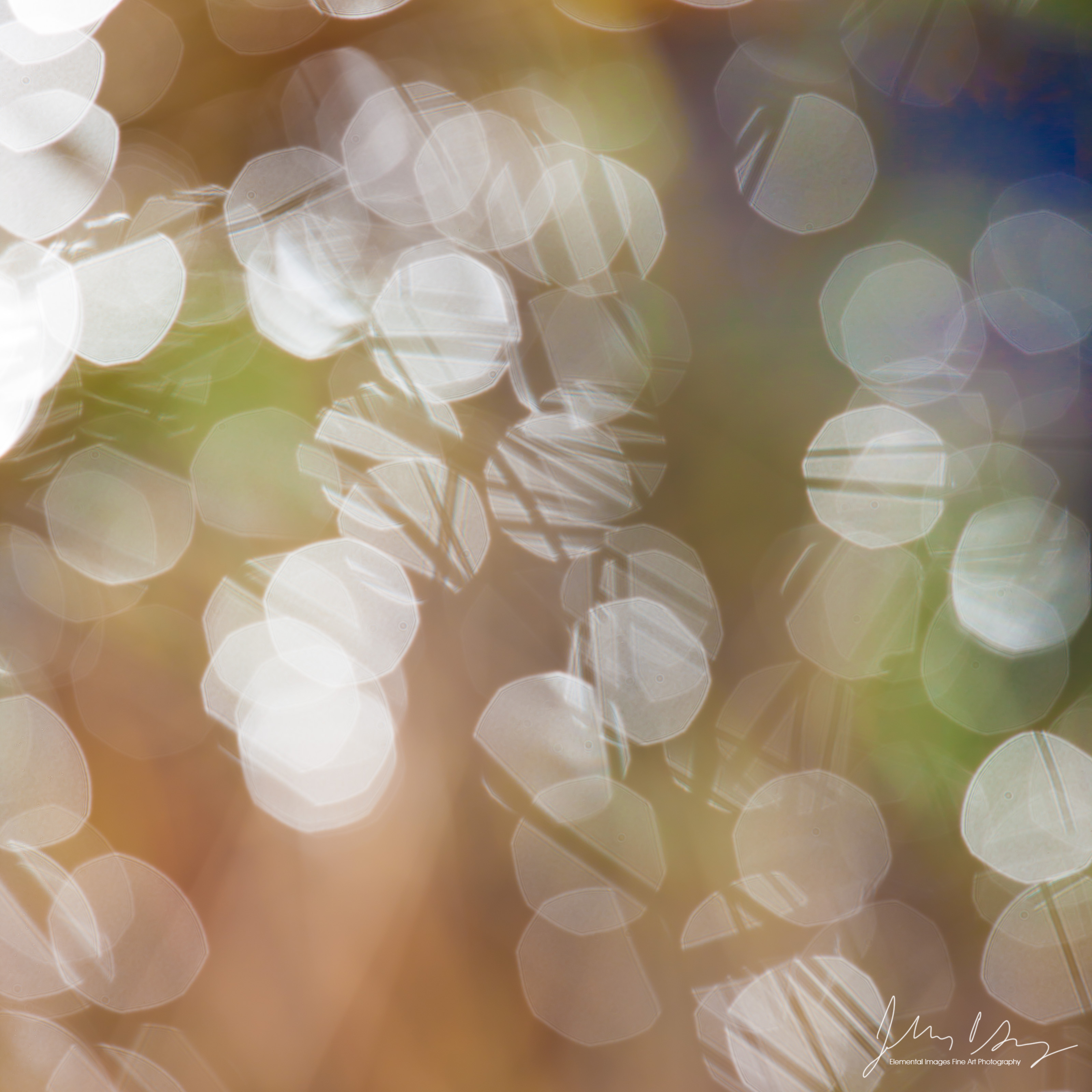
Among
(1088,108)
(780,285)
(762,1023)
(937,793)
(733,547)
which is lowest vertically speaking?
(762,1023)

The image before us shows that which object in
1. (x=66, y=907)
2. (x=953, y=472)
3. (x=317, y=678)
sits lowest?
(x=66, y=907)

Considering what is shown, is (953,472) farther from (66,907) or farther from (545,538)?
(66,907)

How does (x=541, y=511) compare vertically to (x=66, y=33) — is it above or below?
below

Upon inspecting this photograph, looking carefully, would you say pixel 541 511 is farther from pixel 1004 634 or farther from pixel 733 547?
pixel 1004 634

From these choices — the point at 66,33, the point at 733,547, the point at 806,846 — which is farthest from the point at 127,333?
the point at 806,846
